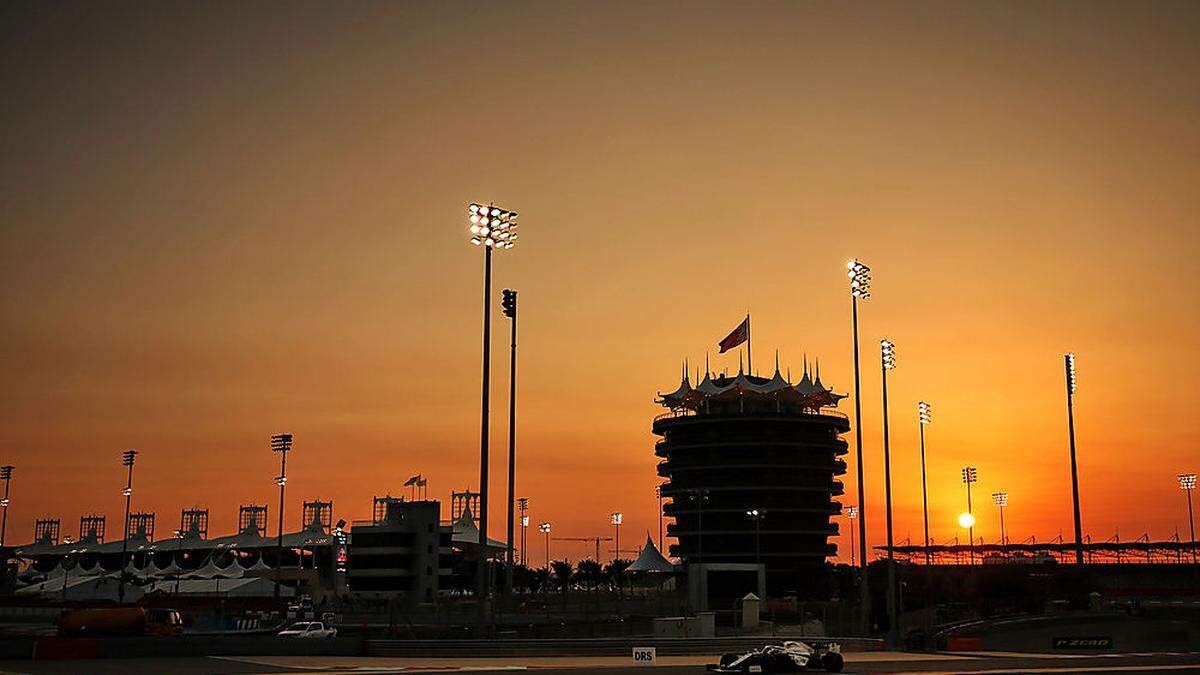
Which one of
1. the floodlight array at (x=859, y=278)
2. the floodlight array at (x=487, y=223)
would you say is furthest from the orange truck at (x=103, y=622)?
the floodlight array at (x=859, y=278)

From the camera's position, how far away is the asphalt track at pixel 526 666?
4459 cm

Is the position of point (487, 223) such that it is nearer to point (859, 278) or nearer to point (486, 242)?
point (486, 242)

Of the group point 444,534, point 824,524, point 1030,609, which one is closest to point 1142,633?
point 1030,609

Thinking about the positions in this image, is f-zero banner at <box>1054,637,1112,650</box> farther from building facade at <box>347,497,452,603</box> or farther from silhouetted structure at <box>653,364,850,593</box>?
building facade at <box>347,497,452,603</box>

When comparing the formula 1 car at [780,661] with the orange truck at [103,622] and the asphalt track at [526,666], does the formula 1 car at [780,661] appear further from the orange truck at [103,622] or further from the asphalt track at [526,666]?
the orange truck at [103,622]

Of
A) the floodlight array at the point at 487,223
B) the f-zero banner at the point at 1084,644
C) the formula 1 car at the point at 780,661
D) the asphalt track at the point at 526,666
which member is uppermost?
the floodlight array at the point at 487,223

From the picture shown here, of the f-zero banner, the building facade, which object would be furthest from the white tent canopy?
the f-zero banner

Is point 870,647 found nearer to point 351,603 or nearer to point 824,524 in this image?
point 351,603

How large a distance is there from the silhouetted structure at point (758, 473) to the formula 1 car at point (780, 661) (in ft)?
326

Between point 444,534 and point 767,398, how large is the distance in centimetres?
5303

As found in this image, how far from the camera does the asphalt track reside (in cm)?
4459

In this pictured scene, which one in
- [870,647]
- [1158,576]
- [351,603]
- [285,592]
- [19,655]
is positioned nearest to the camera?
[19,655]

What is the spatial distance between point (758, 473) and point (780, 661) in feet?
352

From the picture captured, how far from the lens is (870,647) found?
2515 inches
